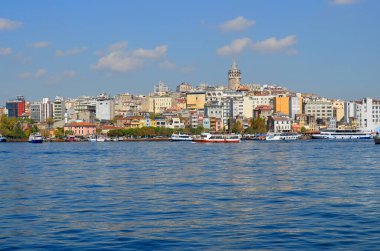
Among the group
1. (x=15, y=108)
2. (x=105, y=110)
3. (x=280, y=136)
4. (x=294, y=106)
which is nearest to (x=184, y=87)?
(x=15, y=108)

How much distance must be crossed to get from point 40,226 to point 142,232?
1484 millimetres

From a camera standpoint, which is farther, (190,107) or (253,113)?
(190,107)

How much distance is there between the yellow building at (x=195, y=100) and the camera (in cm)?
10809

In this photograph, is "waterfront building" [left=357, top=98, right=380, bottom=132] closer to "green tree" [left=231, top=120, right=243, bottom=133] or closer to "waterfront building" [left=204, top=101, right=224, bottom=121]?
"waterfront building" [left=204, top=101, right=224, bottom=121]

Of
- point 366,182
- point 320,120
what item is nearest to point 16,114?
point 320,120

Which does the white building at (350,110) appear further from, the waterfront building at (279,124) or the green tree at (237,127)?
the green tree at (237,127)

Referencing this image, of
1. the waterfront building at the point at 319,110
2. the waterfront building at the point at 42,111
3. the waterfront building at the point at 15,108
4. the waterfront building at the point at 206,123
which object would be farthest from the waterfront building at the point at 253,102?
the waterfront building at the point at 15,108

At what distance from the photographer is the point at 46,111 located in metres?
106

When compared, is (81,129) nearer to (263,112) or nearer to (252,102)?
(263,112)

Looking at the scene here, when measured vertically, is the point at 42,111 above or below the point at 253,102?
below

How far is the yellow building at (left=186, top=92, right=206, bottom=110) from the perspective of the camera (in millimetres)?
108088

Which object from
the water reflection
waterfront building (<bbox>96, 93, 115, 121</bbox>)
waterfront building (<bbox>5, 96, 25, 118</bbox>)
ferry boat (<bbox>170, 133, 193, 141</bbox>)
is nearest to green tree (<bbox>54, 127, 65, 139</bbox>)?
ferry boat (<bbox>170, 133, 193, 141</bbox>)

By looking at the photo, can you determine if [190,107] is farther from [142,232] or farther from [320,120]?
[142,232]

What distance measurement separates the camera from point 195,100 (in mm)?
108750
